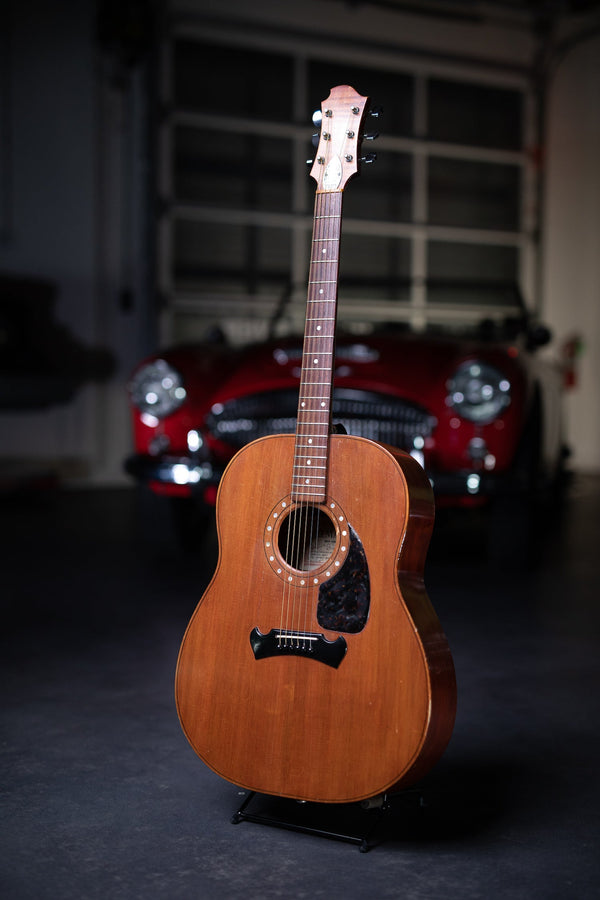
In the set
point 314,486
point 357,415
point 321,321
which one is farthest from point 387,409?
point 314,486

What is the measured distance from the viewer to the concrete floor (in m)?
1.46

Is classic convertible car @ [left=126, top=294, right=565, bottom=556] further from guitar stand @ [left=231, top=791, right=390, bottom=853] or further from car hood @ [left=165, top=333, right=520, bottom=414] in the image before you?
guitar stand @ [left=231, top=791, right=390, bottom=853]

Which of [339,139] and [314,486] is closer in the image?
[314,486]

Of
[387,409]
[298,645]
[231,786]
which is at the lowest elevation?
[231,786]

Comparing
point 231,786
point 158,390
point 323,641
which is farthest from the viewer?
Answer: point 158,390

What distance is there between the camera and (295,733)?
1605 mm

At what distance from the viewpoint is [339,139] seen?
1.77 meters

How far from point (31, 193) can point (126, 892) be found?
663 centimetres

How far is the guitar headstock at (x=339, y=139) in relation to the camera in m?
1.75

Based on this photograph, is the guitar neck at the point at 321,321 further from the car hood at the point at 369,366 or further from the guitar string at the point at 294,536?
the car hood at the point at 369,366

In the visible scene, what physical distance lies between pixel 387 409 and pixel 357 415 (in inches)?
4.3

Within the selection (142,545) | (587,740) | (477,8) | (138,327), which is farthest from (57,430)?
(587,740)

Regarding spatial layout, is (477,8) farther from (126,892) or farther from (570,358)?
(126,892)

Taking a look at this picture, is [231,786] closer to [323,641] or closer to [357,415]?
[323,641]
